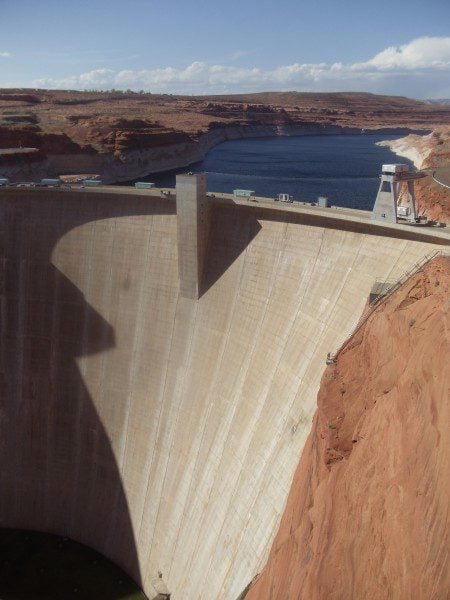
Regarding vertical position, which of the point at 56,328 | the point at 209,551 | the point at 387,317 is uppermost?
the point at 387,317

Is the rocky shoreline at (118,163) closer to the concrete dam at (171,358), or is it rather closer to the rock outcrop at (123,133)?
the rock outcrop at (123,133)

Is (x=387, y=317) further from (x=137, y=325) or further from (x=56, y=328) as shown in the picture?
(x=56, y=328)

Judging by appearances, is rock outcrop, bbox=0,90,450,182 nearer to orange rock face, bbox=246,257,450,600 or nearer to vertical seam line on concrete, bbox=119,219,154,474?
vertical seam line on concrete, bbox=119,219,154,474

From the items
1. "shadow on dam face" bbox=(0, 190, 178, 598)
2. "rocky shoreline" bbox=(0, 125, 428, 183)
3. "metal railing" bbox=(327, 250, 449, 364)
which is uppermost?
"rocky shoreline" bbox=(0, 125, 428, 183)

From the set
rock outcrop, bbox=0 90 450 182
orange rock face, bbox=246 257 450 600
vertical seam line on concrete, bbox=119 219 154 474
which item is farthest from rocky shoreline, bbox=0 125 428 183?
orange rock face, bbox=246 257 450 600

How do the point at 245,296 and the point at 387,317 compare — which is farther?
the point at 245,296

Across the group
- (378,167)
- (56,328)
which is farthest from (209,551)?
(378,167)

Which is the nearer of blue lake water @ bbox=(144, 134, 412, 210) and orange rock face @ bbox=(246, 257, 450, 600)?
orange rock face @ bbox=(246, 257, 450, 600)
